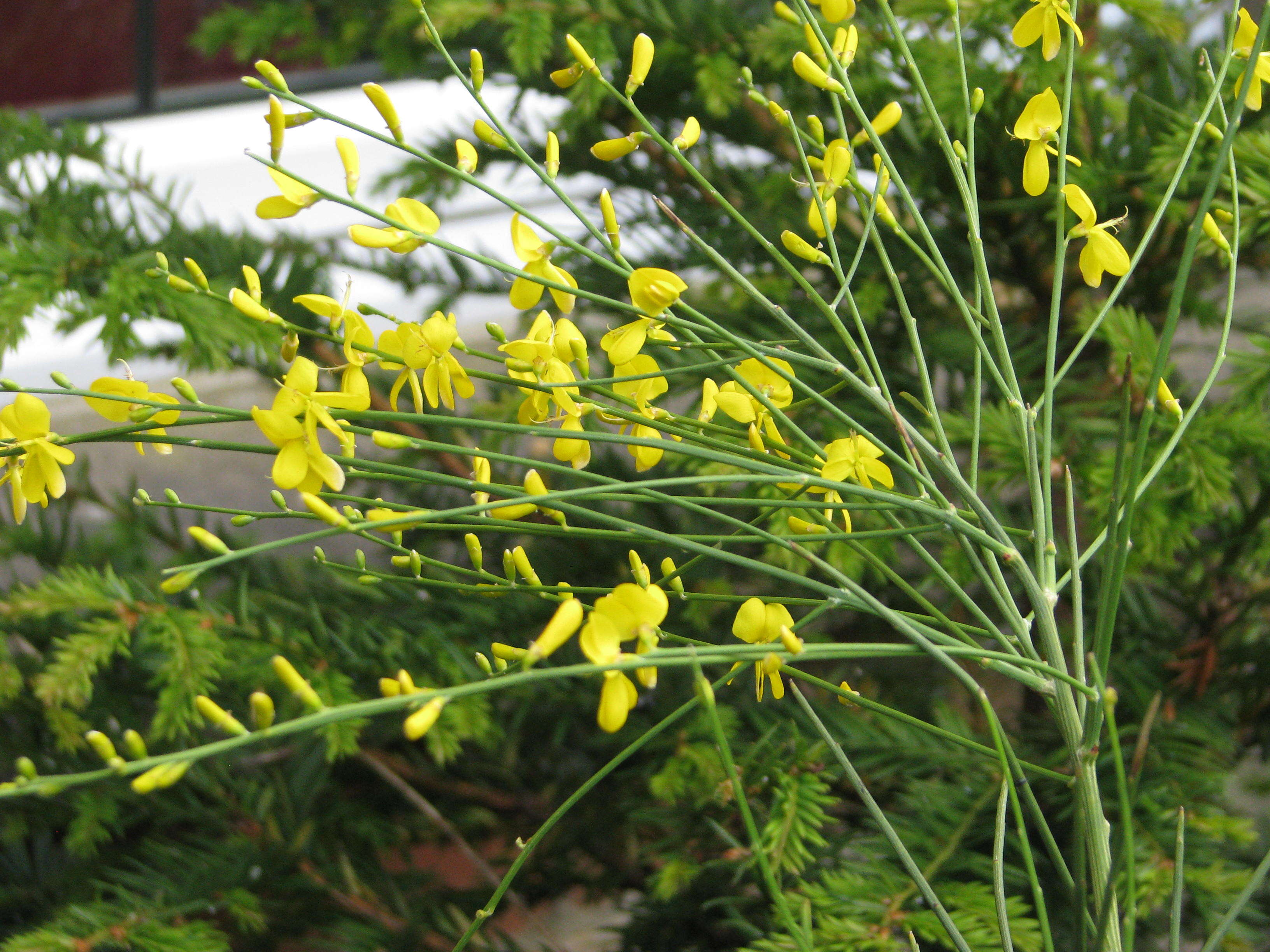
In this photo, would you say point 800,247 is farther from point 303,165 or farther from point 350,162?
point 303,165

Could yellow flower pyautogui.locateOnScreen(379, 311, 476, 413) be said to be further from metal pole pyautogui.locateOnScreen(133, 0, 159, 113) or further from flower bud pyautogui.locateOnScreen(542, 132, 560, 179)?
metal pole pyautogui.locateOnScreen(133, 0, 159, 113)

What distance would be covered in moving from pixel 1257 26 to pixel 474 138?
0.46 m

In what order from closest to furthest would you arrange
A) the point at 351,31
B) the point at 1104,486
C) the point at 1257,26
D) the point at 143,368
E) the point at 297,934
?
the point at 1257,26, the point at 1104,486, the point at 297,934, the point at 351,31, the point at 143,368

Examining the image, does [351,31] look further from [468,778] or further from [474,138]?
[468,778]

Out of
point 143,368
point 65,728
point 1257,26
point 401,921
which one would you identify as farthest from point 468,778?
point 143,368

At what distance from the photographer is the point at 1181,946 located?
467mm

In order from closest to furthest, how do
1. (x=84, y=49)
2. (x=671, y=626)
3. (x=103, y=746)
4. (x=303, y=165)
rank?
1. (x=103, y=746)
2. (x=671, y=626)
3. (x=84, y=49)
4. (x=303, y=165)

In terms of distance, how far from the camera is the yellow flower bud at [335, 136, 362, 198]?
0.21 m

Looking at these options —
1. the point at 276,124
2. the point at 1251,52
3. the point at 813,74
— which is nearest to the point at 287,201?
the point at 276,124

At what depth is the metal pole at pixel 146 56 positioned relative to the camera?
125 cm

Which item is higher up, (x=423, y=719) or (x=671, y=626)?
(x=423, y=719)

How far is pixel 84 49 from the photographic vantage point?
1244mm

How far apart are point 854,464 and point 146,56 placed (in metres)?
1.38

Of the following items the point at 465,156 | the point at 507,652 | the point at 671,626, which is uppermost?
the point at 465,156
